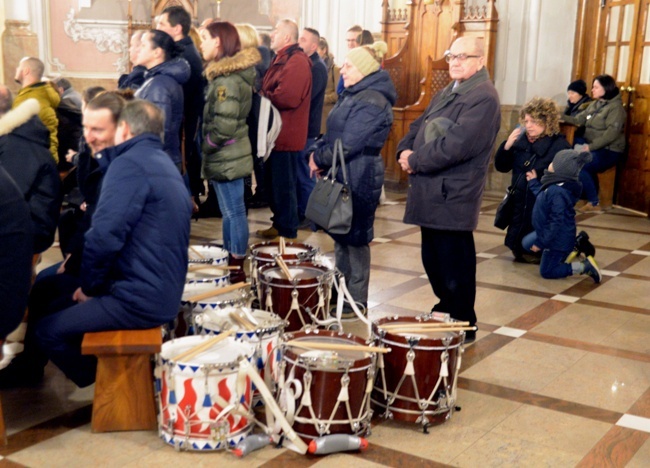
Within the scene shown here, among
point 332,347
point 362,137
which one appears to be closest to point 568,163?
point 362,137

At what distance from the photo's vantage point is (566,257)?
5.96 metres

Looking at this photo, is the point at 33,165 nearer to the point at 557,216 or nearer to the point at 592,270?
the point at 557,216

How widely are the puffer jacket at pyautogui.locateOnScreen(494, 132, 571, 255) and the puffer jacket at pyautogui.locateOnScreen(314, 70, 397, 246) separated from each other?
202 cm

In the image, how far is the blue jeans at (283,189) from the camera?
623cm

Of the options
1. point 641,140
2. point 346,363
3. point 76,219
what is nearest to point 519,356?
point 346,363

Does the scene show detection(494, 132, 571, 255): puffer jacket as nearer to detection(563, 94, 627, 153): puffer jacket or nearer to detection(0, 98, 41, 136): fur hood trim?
detection(563, 94, 627, 153): puffer jacket

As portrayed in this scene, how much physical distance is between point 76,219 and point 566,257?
3433 mm

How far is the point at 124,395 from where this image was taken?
319 cm

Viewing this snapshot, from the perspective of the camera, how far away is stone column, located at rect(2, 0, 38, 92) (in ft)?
35.2

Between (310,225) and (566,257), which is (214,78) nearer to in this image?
(310,225)

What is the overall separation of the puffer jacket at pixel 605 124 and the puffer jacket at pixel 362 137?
4.88 metres

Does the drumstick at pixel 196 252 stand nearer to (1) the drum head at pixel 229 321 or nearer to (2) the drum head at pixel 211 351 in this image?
(1) the drum head at pixel 229 321

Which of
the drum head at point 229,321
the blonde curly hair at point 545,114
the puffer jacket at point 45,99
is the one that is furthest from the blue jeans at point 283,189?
the drum head at point 229,321

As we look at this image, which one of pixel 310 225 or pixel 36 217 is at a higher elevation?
pixel 36 217
